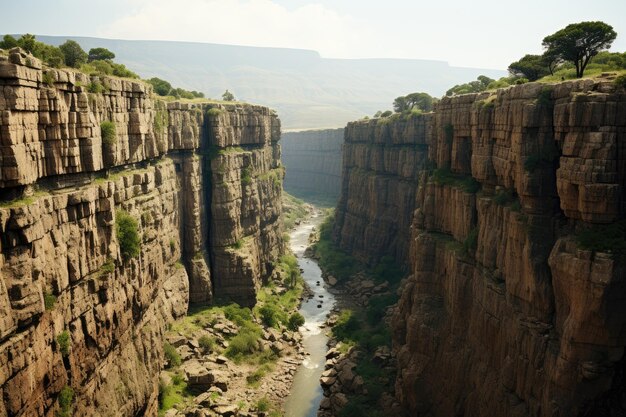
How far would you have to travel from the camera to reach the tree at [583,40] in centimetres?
3931

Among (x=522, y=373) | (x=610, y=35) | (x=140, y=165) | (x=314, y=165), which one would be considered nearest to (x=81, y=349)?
(x=140, y=165)

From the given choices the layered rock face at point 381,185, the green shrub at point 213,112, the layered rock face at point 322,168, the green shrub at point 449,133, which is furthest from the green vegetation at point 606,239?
the layered rock face at point 322,168

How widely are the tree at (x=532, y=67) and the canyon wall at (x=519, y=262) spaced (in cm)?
666

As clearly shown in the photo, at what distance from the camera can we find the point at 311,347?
6788cm

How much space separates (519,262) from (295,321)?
137 feet

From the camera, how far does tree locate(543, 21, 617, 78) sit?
39.3 meters

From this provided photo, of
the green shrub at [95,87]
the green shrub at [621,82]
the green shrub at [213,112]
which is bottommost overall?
the green shrub at [213,112]

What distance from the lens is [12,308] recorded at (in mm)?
25953

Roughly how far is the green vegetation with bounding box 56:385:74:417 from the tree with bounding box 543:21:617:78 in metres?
37.2

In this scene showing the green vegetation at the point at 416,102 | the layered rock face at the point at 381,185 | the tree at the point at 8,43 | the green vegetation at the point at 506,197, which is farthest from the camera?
the green vegetation at the point at 416,102

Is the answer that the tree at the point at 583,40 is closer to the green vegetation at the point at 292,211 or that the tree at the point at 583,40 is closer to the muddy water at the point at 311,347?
the muddy water at the point at 311,347

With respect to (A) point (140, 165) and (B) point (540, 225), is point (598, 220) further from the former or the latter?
(A) point (140, 165)

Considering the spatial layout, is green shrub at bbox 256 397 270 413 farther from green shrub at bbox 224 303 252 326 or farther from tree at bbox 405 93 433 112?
tree at bbox 405 93 433 112

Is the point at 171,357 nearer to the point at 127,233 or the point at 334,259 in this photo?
the point at 127,233
